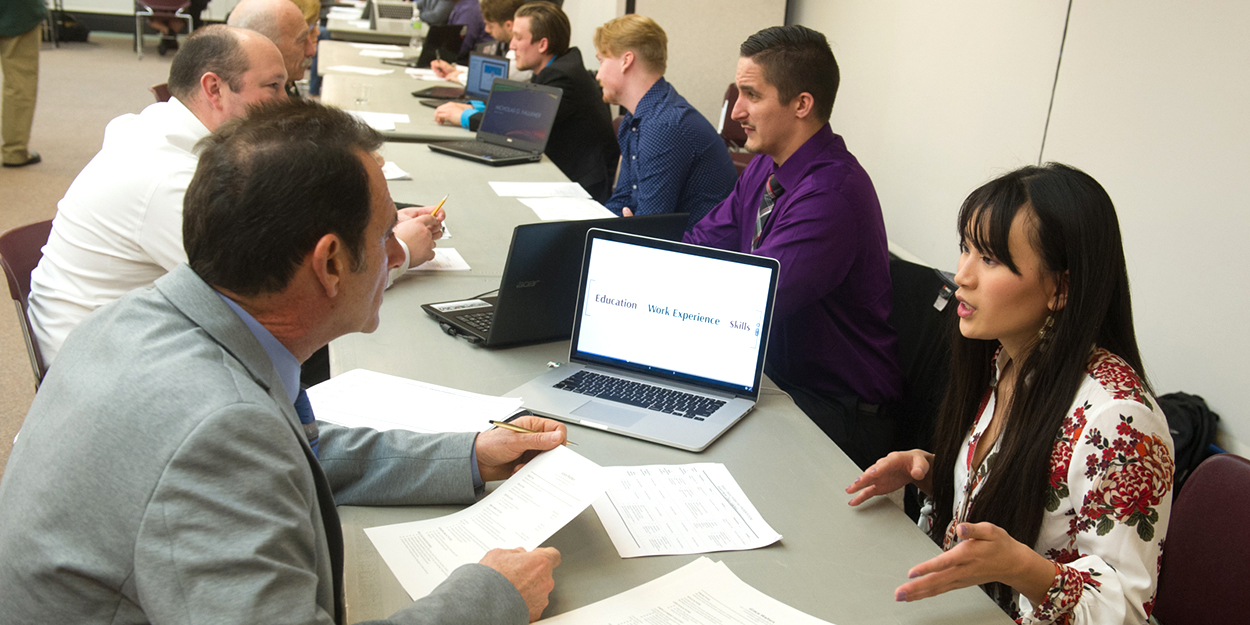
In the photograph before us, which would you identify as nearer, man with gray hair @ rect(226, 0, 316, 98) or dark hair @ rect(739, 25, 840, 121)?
dark hair @ rect(739, 25, 840, 121)

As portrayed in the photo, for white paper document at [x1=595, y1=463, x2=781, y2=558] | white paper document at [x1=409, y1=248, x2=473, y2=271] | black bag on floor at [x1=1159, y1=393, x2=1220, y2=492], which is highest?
white paper document at [x1=409, y1=248, x2=473, y2=271]

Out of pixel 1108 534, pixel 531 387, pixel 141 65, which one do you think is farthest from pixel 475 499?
pixel 141 65

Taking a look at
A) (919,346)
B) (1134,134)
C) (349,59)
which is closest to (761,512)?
(919,346)

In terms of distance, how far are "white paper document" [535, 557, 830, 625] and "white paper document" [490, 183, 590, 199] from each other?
87.1 inches

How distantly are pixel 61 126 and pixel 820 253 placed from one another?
672 cm

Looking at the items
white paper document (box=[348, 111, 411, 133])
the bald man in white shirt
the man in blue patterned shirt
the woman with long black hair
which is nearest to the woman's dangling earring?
the woman with long black hair

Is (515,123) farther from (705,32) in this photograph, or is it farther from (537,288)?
(537,288)

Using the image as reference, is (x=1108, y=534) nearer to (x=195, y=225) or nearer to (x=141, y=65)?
(x=195, y=225)

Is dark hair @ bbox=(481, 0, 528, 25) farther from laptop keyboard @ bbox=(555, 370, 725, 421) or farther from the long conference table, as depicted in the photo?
laptop keyboard @ bbox=(555, 370, 725, 421)

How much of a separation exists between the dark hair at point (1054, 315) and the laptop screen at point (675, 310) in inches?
17.0

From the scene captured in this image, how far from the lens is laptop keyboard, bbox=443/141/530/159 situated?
372cm

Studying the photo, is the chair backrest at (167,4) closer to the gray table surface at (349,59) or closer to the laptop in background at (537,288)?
the gray table surface at (349,59)

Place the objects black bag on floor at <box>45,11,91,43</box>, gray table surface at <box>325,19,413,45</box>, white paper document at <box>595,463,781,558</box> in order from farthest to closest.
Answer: black bag on floor at <box>45,11,91,43</box>
gray table surface at <box>325,19,413,45</box>
white paper document at <box>595,463,781,558</box>

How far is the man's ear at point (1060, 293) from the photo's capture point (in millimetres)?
1331
